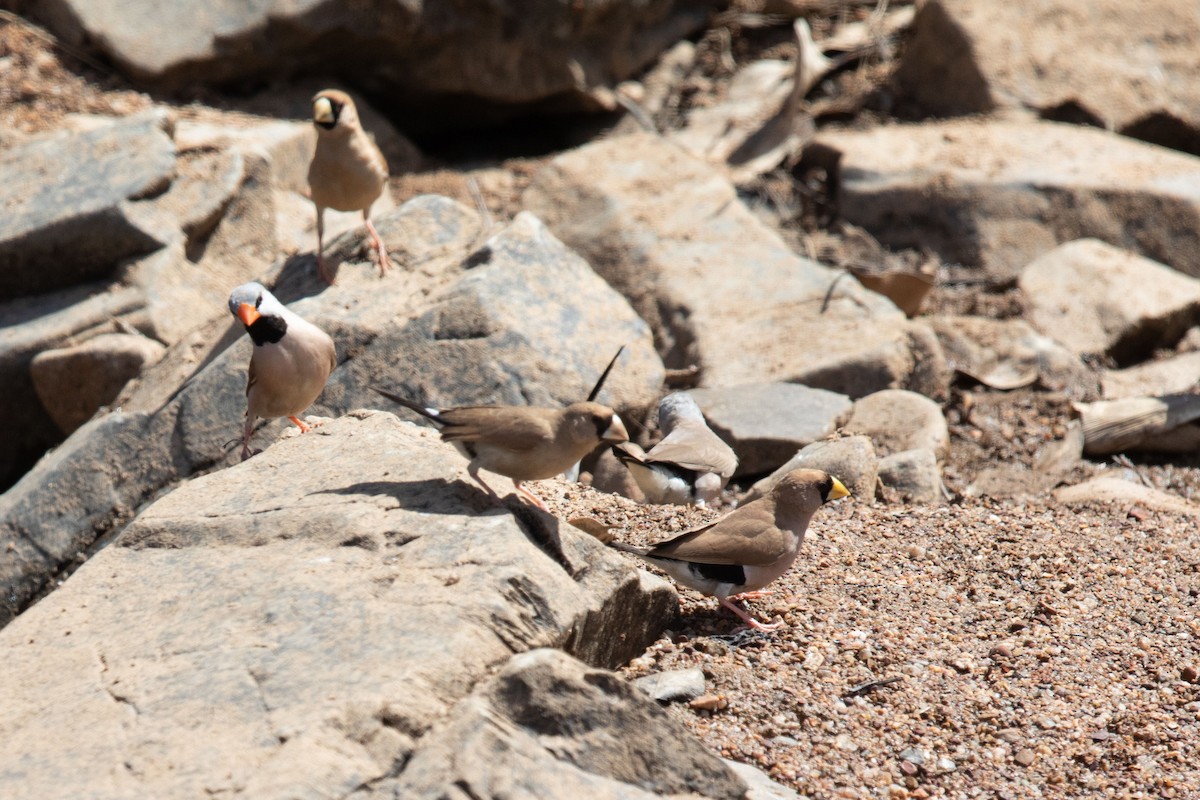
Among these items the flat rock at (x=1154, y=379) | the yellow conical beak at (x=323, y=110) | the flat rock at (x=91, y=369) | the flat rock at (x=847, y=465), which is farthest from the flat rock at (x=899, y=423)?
the flat rock at (x=91, y=369)

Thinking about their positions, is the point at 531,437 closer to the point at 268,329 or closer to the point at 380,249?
the point at 268,329

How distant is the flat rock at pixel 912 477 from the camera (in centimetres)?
623

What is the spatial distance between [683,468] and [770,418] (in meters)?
1.05

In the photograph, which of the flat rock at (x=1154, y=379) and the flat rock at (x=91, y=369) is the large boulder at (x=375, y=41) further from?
the flat rock at (x=1154, y=379)

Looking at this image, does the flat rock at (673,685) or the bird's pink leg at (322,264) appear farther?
the bird's pink leg at (322,264)

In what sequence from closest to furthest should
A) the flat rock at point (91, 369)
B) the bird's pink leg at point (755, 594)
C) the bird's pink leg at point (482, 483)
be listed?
1. the bird's pink leg at point (482, 483)
2. the bird's pink leg at point (755, 594)
3. the flat rock at point (91, 369)

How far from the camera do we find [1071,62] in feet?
35.8

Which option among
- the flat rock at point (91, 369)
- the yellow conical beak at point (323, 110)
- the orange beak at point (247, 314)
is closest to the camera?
the orange beak at point (247, 314)

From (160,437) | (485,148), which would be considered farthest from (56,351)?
(485,148)

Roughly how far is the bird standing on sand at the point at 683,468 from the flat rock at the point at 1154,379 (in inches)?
128

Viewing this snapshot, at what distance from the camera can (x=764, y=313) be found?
7.91m

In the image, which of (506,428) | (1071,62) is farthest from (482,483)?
(1071,62)

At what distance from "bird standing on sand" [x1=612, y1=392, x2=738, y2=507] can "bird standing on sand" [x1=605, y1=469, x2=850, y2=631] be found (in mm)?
1183

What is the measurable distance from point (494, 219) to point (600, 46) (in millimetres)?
2234
